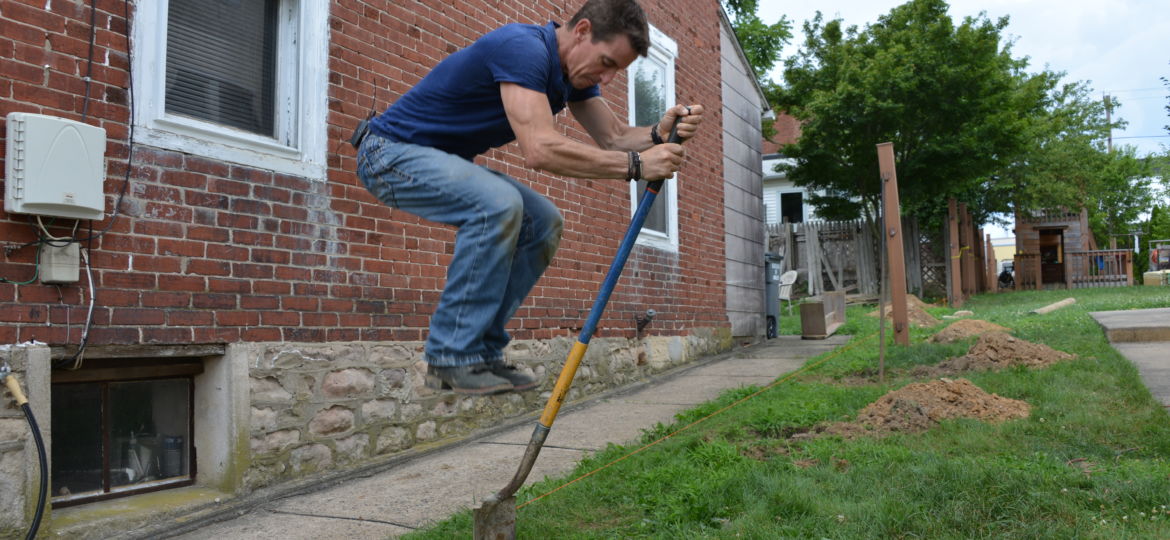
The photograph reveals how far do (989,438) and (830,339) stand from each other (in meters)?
7.28

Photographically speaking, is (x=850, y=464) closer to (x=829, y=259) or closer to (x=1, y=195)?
(x=1, y=195)

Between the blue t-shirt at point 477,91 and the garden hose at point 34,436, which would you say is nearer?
the blue t-shirt at point 477,91

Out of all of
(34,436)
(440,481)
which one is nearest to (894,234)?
(440,481)

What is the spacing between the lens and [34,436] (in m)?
3.53

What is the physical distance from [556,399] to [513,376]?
0.99ft

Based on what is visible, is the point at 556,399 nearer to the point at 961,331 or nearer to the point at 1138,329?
the point at 1138,329

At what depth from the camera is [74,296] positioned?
146 inches

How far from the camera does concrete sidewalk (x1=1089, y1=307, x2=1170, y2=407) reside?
5.28 meters

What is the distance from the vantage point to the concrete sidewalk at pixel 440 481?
3.90 m

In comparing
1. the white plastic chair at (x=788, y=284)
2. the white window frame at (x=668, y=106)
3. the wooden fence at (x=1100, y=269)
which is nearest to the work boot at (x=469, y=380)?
the white window frame at (x=668, y=106)

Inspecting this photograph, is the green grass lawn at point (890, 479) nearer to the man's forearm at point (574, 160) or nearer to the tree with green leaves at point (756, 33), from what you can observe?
the man's forearm at point (574, 160)

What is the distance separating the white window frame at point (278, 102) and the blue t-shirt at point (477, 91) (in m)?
1.60

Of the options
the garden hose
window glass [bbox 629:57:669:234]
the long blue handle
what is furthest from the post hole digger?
window glass [bbox 629:57:669:234]

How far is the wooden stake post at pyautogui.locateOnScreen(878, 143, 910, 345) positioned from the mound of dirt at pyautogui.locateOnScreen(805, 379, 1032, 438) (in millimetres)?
1787
